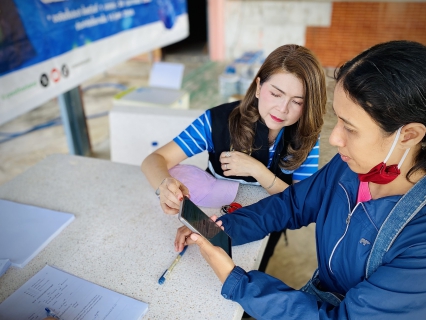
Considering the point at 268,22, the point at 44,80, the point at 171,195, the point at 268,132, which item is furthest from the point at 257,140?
the point at 268,22

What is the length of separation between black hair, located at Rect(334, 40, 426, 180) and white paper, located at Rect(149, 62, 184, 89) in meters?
2.32

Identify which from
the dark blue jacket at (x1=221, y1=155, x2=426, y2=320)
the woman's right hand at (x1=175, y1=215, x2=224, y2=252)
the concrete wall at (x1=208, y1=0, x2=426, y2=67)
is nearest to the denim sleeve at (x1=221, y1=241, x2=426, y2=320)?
the dark blue jacket at (x1=221, y1=155, x2=426, y2=320)

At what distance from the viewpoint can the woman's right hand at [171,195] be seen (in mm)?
1088

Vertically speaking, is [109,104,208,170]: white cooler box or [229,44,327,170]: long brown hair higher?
[229,44,327,170]: long brown hair

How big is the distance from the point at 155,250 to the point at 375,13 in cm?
506

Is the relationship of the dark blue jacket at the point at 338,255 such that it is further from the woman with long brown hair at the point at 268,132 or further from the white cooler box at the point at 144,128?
the white cooler box at the point at 144,128

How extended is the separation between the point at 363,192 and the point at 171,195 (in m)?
0.56

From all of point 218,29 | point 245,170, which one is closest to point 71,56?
point 245,170

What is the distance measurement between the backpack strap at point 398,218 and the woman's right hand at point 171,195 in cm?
56

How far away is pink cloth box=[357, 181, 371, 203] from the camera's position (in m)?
0.90

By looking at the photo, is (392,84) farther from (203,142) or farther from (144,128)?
(144,128)

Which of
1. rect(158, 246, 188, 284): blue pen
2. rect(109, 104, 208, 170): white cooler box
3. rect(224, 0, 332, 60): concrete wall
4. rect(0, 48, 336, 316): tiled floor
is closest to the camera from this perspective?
rect(158, 246, 188, 284): blue pen

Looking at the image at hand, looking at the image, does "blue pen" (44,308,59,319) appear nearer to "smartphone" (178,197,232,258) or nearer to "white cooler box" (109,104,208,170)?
"smartphone" (178,197,232,258)

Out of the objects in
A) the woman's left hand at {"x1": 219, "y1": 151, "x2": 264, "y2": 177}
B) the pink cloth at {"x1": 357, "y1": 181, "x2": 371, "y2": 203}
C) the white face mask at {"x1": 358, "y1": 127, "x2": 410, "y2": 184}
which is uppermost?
the white face mask at {"x1": 358, "y1": 127, "x2": 410, "y2": 184}
